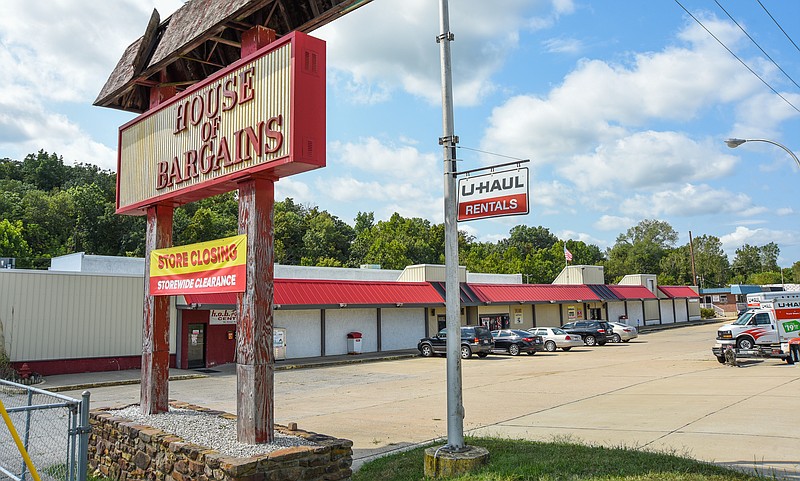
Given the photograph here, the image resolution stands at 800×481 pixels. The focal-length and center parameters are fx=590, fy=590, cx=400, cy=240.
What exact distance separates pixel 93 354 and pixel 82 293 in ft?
8.16

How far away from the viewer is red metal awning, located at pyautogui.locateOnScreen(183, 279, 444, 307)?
27.5m

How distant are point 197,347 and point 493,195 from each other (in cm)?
2205

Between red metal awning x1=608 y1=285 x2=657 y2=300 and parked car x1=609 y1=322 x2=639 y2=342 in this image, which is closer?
parked car x1=609 y1=322 x2=639 y2=342

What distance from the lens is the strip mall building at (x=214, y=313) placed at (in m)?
22.5

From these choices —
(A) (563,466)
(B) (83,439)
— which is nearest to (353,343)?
(A) (563,466)

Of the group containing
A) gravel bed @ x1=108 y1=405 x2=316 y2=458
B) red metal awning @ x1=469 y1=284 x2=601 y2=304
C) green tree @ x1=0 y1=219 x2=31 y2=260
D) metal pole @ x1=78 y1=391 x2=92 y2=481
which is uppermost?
green tree @ x1=0 y1=219 x2=31 y2=260

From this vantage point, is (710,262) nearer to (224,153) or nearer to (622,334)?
(622,334)

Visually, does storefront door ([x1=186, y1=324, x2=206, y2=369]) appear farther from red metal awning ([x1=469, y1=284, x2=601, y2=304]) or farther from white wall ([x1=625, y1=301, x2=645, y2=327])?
white wall ([x1=625, y1=301, x2=645, y2=327])

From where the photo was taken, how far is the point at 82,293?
23500 millimetres

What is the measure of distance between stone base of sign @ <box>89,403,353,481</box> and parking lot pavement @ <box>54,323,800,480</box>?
1808 mm

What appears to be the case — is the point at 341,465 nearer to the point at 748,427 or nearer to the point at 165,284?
the point at 165,284

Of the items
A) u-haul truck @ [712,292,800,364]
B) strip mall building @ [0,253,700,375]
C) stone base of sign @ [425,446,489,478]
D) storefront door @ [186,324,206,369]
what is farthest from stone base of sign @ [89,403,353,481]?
u-haul truck @ [712,292,800,364]

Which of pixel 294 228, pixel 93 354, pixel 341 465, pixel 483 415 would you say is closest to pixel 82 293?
pixel 93 354

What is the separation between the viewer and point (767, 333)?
26.0 meters
